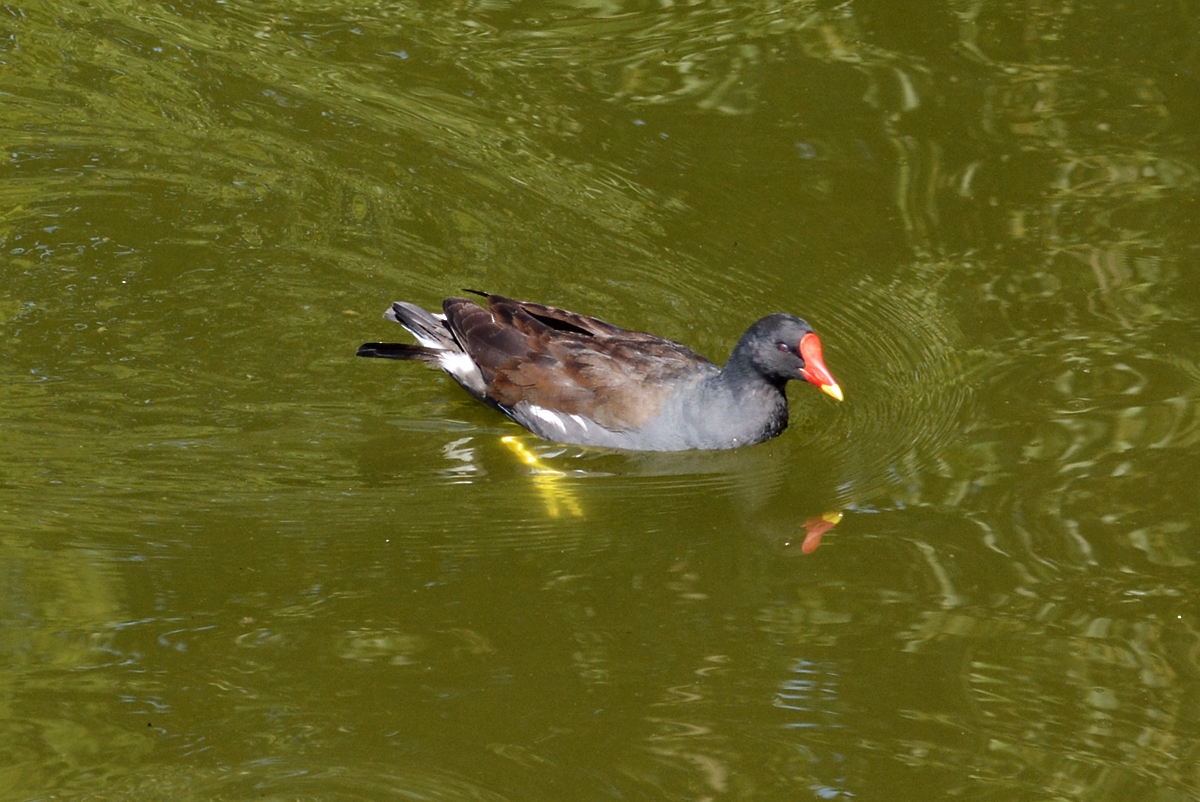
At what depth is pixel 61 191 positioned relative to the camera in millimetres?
7809

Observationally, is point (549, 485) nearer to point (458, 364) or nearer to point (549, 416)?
point (549, 416)

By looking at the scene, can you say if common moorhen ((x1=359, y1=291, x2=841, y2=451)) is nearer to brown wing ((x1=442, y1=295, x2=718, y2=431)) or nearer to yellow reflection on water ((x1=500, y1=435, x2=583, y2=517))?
brown wing ((x1=442, y1=295, x2=718, y2=431))

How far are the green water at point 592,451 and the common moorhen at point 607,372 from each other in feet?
0.41

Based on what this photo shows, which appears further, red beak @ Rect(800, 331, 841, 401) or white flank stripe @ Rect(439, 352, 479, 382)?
white flank stripe @ Rect(439, 352, 479, 382)

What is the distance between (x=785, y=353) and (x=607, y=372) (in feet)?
2.62

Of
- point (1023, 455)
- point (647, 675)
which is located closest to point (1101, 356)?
point (1023, 455)

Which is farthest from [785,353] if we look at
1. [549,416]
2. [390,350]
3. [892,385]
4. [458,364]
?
[390,350]

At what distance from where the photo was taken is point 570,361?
→ 6652mm

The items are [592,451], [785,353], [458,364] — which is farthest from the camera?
[458,364]

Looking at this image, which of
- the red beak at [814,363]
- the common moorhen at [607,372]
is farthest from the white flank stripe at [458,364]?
the red beak at [814,363]

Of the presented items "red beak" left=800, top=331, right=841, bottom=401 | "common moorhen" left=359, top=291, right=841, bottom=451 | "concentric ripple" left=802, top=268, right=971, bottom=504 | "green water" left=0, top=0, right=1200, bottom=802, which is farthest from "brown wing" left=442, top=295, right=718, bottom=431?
"concentric ripple" left=802, top=268, right=971, bottom=504

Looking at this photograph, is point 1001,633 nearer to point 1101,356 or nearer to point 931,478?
point 931,478

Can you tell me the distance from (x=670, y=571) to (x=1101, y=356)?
7.99ft

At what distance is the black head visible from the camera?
621 centimetres
